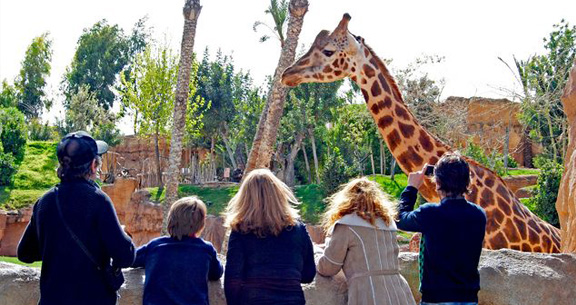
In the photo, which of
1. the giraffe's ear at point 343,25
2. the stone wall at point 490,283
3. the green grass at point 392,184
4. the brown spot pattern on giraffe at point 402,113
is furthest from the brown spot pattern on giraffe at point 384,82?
the green grass at point 392,184

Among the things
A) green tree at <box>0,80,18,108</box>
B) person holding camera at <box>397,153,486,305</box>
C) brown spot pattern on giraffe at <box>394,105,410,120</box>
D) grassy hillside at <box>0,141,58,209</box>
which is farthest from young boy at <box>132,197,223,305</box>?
green tree at <box>0,80,18,108</box>

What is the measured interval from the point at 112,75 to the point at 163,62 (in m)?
17.2

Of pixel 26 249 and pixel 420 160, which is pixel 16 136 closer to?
pixel 420 160

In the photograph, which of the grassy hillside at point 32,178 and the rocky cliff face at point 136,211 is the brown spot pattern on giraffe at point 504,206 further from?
the grassy hillside at point 32,178

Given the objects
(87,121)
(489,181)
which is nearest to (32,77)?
(87,121)

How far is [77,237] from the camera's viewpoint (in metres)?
3.68

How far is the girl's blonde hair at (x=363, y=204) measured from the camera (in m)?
4.28

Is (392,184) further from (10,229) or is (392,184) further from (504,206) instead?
(504,206)

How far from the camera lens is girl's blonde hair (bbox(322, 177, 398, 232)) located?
428cm

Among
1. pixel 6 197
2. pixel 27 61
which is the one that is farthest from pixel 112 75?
pixel 6 197

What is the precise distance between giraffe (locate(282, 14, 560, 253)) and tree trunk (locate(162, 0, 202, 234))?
7703mm

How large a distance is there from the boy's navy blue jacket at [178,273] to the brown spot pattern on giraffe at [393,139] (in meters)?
5.04

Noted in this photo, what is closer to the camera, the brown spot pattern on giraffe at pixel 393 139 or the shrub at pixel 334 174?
the brown spot pattern on giraffe at pixel 393 139

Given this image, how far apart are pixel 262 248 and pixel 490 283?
201 cm
